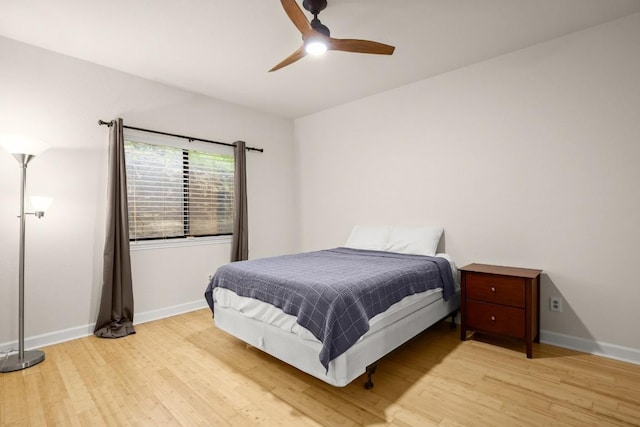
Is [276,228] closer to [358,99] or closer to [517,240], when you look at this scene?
[358,99]

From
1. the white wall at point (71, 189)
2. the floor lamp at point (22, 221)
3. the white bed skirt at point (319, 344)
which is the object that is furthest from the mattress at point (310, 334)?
the floor lamp at point (22, 221)

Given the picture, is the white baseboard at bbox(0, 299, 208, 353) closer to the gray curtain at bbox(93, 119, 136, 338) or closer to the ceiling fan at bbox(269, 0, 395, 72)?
the gray curtain at bbox(93, 119, 136, 338)

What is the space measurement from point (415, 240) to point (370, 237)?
1.88 feet

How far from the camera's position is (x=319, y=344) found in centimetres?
196

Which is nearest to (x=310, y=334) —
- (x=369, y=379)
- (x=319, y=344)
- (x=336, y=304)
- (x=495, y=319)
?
(x=319, y=344)

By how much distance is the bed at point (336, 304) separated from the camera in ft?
6.21

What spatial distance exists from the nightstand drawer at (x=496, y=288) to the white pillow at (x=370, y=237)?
3.40 feet

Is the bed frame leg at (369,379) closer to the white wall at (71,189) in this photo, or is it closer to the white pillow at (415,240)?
the white pillow at (415,240)

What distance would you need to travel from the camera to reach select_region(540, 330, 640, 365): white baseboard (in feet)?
7.86

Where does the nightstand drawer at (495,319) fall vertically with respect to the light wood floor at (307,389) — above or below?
above

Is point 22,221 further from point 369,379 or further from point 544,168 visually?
point 544,168

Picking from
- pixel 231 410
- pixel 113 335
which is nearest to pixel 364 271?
pixel 231 410

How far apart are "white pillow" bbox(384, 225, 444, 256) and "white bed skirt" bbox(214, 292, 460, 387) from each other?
59 centimetres

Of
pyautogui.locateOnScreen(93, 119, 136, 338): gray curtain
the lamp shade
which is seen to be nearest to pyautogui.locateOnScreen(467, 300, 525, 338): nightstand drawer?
pyautogui.locateOnScreen(93, 119, 136, 338): gray curtain
